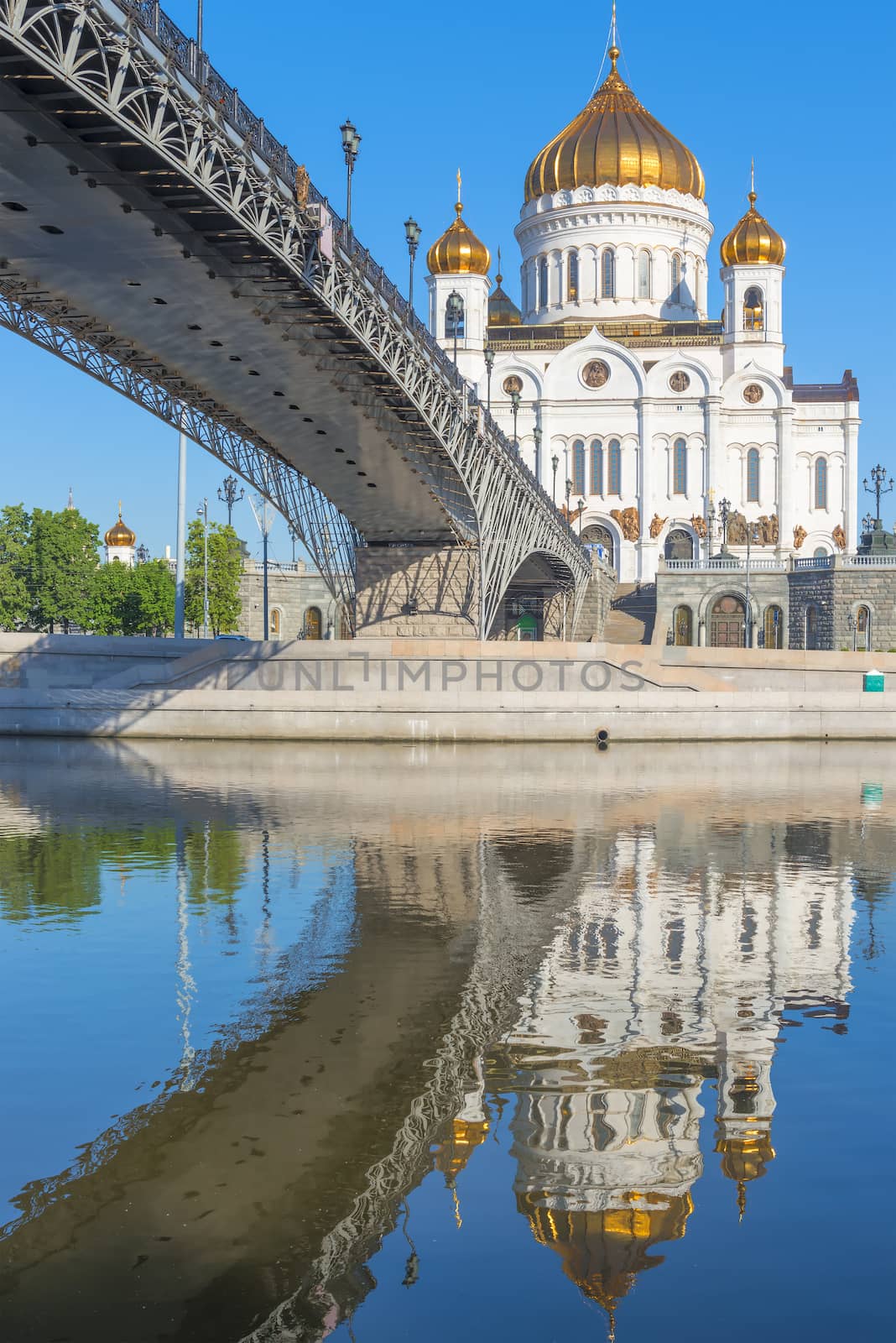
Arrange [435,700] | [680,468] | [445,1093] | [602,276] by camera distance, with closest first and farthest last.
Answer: [445,1093] < [435,700] < [680,468] < [602,276]

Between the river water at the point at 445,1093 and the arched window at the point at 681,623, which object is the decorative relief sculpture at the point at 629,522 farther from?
the river water at the point at 445,1093

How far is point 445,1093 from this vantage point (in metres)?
8.88

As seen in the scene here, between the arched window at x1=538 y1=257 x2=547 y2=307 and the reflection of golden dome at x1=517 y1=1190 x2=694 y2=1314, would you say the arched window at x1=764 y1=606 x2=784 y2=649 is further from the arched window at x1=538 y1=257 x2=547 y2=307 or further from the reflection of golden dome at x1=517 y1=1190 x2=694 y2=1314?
the reflection of golden dome at x1=517 y1=1190 x2=694 y2=1314

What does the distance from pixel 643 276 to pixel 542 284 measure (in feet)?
21.1

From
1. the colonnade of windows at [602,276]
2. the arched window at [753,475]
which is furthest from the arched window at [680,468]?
the colonnade of windows at [602,276]

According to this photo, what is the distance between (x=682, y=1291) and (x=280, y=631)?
66.4m

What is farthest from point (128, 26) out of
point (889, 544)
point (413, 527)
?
point (889, 544)

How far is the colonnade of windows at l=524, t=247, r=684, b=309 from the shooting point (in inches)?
3455

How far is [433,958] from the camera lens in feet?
41.4

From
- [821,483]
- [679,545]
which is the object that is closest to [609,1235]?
[679,545]

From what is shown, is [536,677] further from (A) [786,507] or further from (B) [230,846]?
(A) [786,507]

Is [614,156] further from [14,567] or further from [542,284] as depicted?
[14,567]

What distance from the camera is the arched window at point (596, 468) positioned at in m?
83.0

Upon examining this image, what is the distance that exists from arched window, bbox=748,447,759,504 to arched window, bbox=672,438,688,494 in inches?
154
